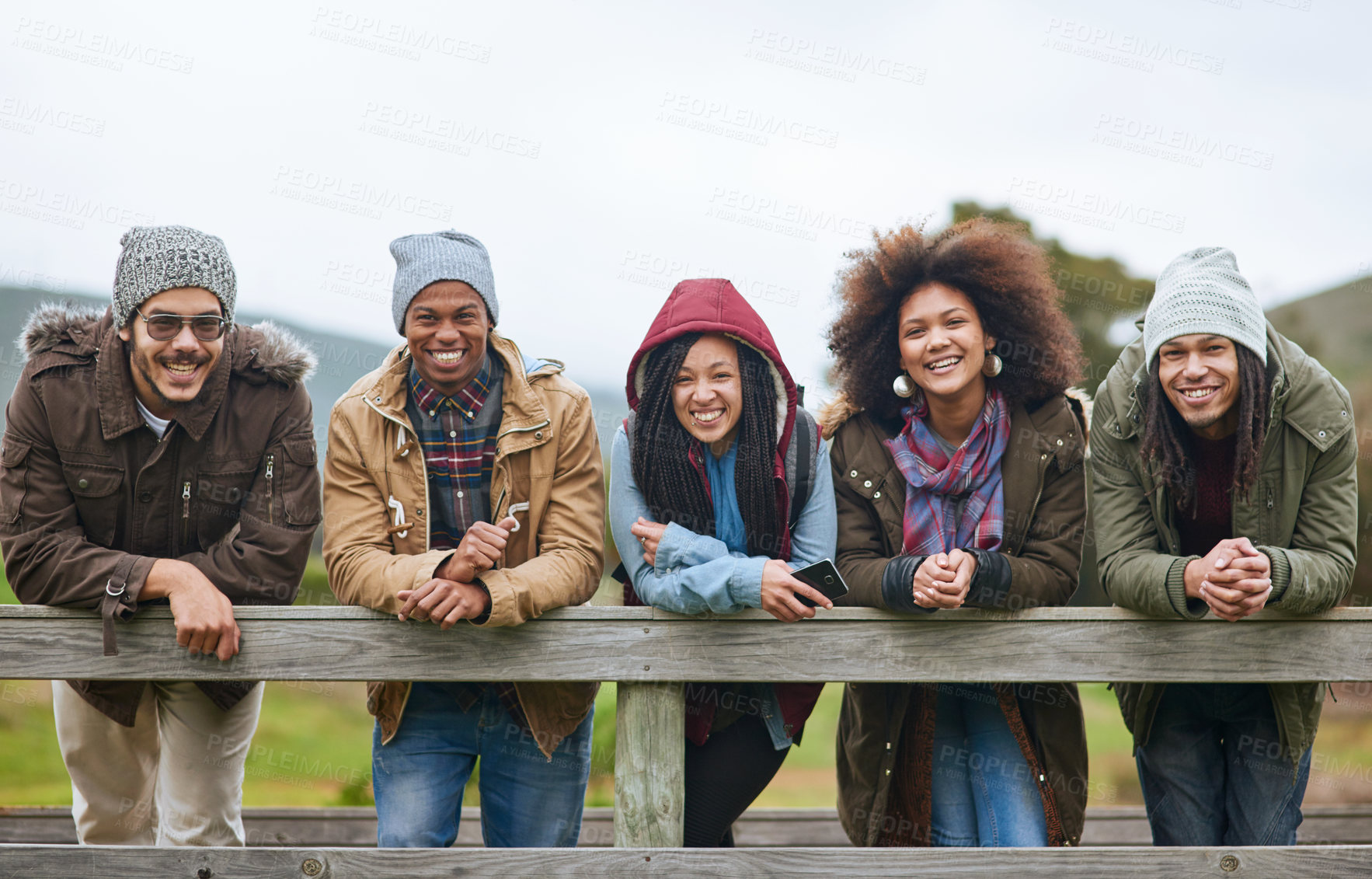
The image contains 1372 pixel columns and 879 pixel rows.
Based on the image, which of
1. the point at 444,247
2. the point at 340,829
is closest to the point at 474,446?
the point at 444,247

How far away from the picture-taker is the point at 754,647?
257 cm

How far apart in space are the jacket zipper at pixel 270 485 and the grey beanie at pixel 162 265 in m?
0.46

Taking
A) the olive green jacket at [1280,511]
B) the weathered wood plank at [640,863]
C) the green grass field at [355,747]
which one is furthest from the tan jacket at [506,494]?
the green grass field at [355,747]

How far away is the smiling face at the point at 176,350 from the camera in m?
2.72

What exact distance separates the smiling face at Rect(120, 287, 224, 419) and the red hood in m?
1.14

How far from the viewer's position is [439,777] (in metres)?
2.76

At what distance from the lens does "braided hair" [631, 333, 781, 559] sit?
9.04ft

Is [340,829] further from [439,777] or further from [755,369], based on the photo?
[755,369]

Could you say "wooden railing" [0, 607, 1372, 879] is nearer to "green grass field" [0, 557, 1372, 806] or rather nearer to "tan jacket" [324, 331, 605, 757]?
"tan jacket" [324, 331, 605, 757]

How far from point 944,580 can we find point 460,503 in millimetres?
1266

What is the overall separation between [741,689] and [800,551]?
42 cm

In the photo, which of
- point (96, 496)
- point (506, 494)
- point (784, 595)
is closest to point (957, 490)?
point (784, 595)

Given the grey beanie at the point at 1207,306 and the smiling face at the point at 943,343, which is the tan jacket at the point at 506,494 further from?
the grey beanie at the point at 1207,306

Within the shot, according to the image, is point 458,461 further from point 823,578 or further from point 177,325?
point 823,578
